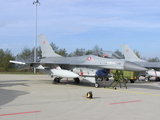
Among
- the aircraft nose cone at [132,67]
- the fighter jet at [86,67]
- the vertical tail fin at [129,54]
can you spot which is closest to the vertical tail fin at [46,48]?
the fighter jet at [86,67]

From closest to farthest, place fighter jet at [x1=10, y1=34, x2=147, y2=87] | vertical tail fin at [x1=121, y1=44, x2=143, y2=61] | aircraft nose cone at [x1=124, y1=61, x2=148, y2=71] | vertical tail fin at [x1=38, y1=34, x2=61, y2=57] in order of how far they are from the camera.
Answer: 1. aircraft nose cone at [x1=124, y1=61, x2=148, y2=71]
2. fighter jet at [x1=10, y1=34, x2=147, y2=87]
3. vertical tail fin at [x1=38, y1=34, x2=61, y2=57]
4. vertical tail fin at [x1=121, y1=44, x2=143, y2=61]

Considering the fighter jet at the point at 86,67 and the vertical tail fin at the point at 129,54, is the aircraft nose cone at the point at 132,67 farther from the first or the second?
the vertical tail fin at the point at 129,54

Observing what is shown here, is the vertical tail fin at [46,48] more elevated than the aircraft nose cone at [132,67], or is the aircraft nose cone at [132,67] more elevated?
the vertical tail fin at [46,48]

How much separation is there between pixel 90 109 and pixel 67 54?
178 feet

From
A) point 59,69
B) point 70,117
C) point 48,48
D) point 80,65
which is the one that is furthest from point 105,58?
point 70,117

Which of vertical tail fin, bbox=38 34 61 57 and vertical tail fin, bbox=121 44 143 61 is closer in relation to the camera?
vertical tail fin, bbox=38 34 61 57

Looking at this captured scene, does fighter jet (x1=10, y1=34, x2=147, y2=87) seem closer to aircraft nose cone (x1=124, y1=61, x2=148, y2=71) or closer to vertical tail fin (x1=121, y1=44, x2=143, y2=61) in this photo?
aircraft nose cone (x1=124, y1=61, x2=148, y2=71)

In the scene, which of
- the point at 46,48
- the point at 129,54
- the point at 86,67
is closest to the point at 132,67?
the point at 86,67

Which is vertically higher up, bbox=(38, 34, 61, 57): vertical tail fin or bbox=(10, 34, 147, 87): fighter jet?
bbox=(38, 34, 61, 57): vertical tail fin

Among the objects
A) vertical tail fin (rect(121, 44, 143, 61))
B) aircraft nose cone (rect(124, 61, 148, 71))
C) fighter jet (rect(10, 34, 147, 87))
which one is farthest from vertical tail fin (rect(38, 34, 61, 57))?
vertical tail fin (rect(121, 44, 143, 61))

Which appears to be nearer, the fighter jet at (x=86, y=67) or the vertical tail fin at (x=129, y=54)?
the fighter jet at (x=86, y=67)

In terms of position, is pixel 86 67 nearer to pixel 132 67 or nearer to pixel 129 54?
pixel 132 67

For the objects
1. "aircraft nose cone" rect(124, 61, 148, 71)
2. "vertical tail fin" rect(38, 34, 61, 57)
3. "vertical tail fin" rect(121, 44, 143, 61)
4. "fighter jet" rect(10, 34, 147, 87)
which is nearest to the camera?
"aircraft nose cone" rect(124, 61, 148, 71)

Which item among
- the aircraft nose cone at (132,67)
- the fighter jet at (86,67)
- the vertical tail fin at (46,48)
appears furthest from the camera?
the vertical tail fin at (46,48)
